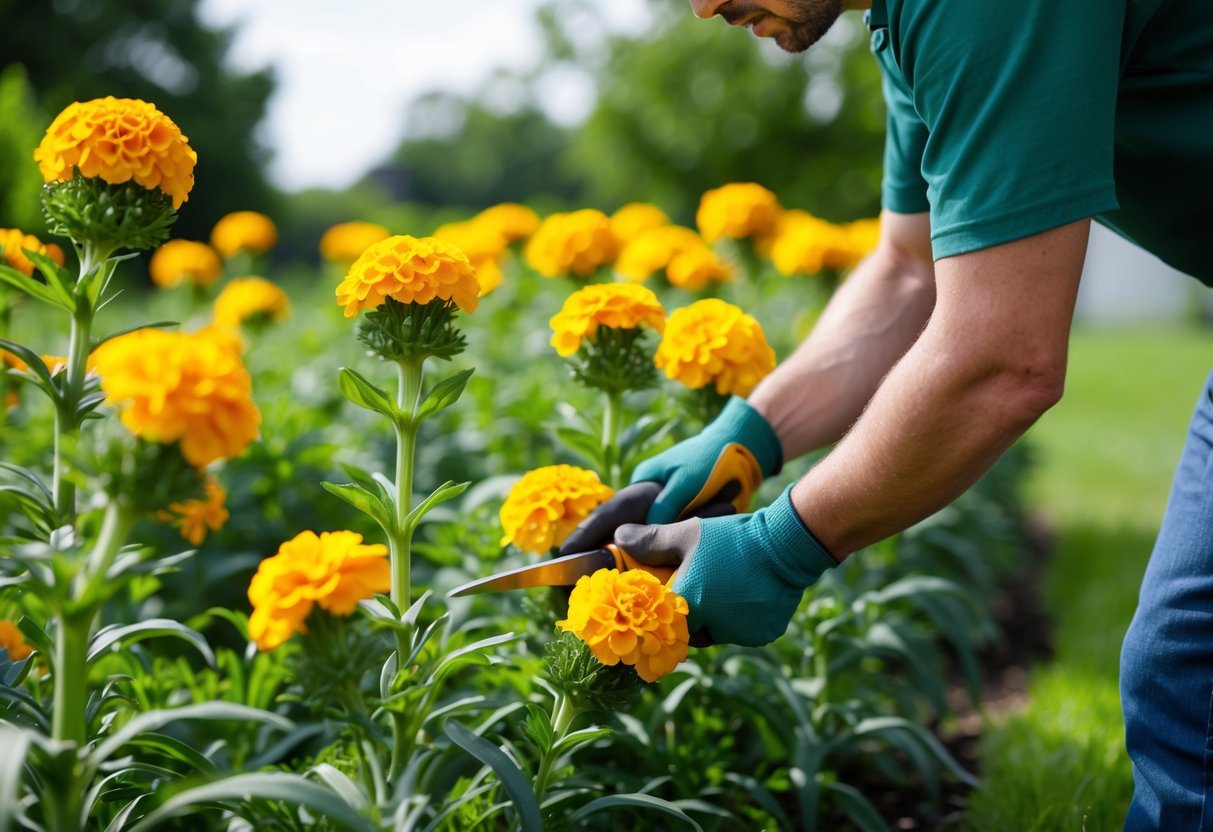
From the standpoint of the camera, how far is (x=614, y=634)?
1570mm

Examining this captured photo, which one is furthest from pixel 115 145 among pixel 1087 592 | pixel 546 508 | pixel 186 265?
pixel 1087 592

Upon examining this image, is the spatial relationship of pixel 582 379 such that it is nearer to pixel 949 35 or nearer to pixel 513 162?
pixel 949 35

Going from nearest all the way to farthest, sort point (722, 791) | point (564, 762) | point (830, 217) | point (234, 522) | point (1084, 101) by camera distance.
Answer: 1. point (1084, 101)
2. point (564, 762)
3. point (722, 791)
4. point (234, 522)
5. point (830, 217)

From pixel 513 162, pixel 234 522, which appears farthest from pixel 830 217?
pixel 513 162

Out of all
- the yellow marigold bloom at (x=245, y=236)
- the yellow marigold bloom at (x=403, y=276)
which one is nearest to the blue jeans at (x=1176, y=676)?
the yellow marigold bloom at (x=403, y=276)

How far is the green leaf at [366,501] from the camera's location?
166 centimetres

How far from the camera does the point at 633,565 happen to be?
1.89 metres

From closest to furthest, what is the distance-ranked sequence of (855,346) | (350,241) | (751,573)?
(751,573), (855,346), (350,241)

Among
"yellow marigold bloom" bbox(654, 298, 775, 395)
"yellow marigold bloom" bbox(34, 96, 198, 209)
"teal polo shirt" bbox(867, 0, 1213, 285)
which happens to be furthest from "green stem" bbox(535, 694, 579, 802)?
"yellow marigold bloom" bbox(34, 96, 198, 209)

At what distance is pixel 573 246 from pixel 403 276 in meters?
2.08

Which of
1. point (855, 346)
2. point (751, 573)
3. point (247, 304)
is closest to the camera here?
point (751, 573)

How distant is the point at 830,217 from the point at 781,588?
2080 centimetres

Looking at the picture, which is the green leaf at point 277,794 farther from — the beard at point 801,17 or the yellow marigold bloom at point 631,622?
the beard at point 801,17

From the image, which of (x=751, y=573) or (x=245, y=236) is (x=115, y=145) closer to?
(x=751, y=573)
